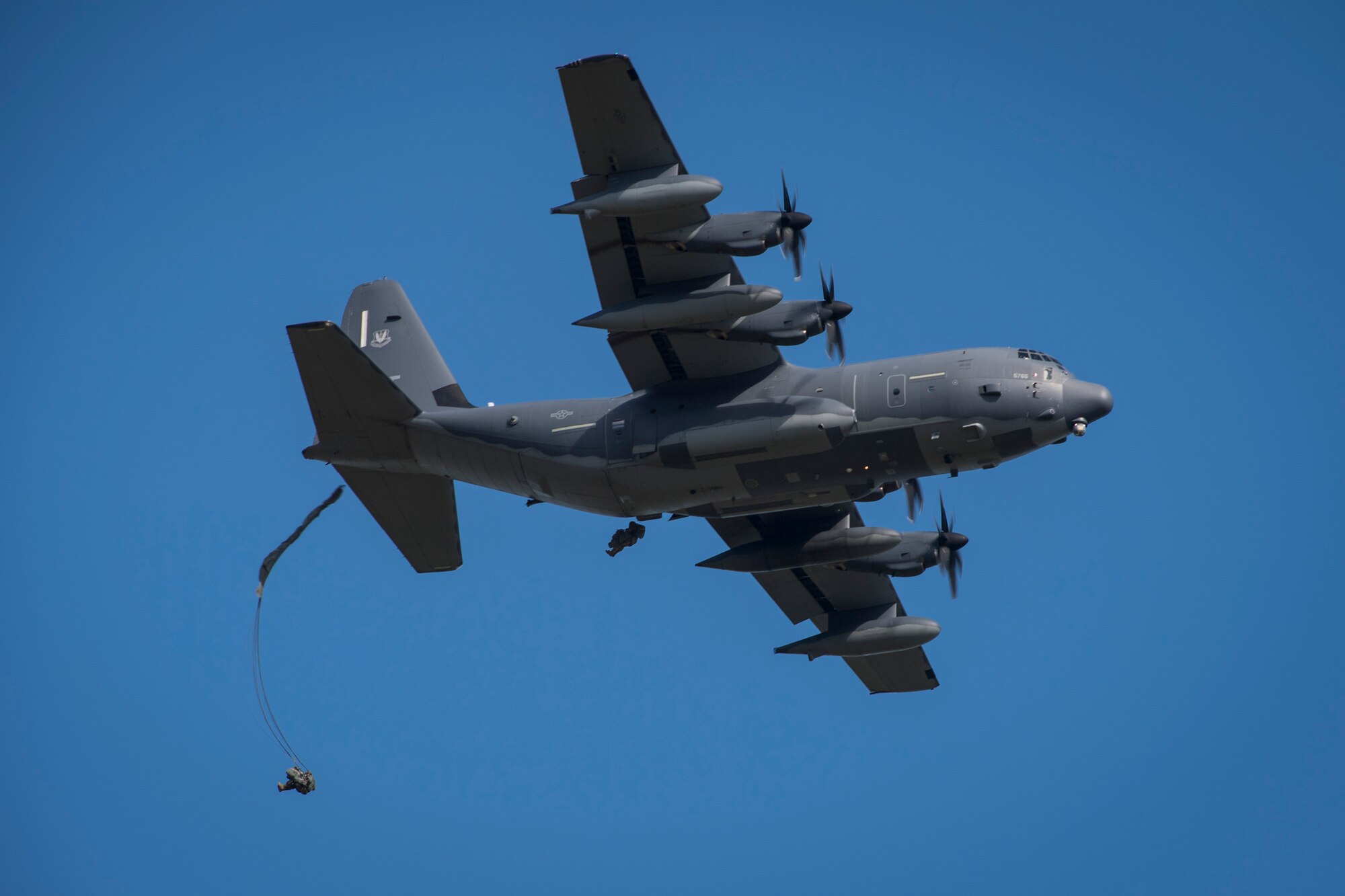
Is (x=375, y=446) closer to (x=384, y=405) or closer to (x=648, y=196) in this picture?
(x=384, y=405)

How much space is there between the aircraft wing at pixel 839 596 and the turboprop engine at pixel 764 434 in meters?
4.57

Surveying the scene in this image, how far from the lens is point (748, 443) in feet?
85.7

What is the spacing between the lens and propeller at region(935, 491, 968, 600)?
101ft

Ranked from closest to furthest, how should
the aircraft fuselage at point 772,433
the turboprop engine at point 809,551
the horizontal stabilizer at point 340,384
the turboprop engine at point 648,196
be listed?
the turboprop engine at point 648,196
the aircraft fuselage at point 772,433
the horizontal stabilizer at point 340,384
the turboprop engine at point 809,551

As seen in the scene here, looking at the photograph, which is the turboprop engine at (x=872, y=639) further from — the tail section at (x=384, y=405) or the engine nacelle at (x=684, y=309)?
the engine nacelle at (x=684, y=309)

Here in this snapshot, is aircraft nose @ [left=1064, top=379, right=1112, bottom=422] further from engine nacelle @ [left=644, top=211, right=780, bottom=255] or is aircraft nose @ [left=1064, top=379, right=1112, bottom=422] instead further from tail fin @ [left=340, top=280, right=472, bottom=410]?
tail fin @ [left=340, top=280, right=472, bottom=410]

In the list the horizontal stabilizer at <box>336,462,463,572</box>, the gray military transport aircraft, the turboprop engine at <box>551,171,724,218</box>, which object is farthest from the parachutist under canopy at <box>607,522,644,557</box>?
the turboprop engine at <box>551,171,724,218</box>

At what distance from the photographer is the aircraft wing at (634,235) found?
2456 centimetres

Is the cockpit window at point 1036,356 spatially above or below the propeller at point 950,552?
above

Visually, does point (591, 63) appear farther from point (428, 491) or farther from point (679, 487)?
point (428, 491)

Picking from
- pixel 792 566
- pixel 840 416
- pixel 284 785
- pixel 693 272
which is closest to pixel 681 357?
pixel 693 272

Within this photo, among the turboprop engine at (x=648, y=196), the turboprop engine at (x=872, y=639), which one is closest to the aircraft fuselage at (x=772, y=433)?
the turboprop engine at (x=648, y=196)

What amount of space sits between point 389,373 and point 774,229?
10673mm

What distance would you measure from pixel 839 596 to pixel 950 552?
11.4 feet
